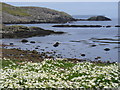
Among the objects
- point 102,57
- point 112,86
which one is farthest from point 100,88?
point 102,57

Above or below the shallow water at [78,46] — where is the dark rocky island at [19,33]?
above

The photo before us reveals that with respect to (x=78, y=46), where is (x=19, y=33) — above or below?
above


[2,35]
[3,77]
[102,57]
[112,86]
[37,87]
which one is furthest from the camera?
[2,35]

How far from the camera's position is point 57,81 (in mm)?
14359

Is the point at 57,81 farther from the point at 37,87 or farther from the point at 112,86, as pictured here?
the point at 112,86

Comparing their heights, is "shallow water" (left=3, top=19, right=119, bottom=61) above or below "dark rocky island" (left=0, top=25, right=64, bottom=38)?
below

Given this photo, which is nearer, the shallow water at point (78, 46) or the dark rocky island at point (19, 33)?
the shallow water at point (78, 46)

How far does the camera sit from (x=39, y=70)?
17766 mm

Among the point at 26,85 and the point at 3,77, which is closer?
the point at 26,85

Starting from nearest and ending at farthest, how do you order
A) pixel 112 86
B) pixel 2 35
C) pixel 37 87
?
pixel 37 87 < pixel 112 86 < pixel 2 35

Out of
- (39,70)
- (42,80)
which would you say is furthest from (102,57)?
(42,80)

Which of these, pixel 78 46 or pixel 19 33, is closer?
pixel 78 46

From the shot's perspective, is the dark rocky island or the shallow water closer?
the shallow water

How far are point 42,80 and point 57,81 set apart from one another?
97 cm
